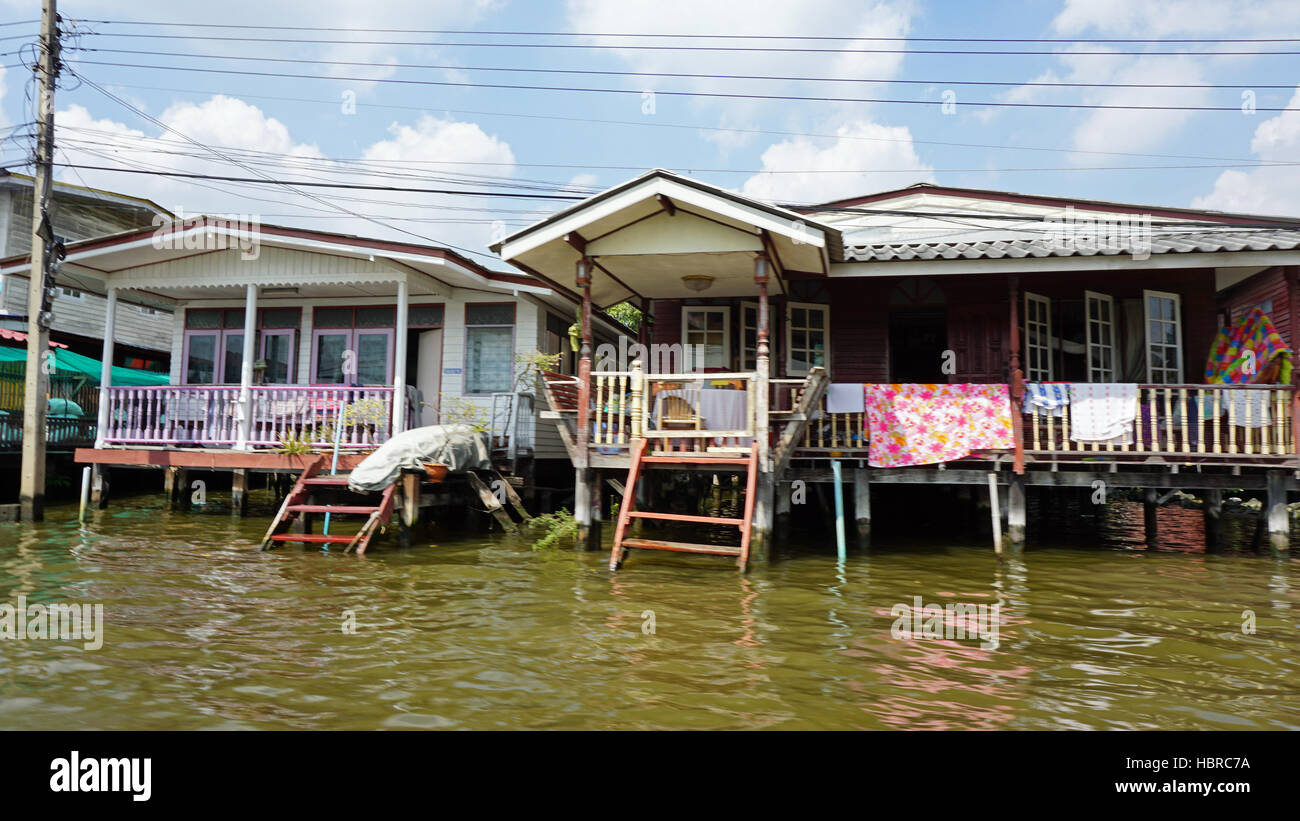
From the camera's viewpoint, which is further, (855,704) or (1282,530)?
(1282,530)

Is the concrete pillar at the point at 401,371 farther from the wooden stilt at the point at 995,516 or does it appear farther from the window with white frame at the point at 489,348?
the wooden stilt at the point at 995,516

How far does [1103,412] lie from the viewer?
10.0 m

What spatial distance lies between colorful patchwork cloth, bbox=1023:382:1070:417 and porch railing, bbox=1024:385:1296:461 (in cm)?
5

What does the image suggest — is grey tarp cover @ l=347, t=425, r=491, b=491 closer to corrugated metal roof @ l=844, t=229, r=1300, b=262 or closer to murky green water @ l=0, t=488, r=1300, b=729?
murky green water @ l=0, t=488, r=1300, b=729

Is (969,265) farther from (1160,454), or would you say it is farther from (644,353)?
(644,353)

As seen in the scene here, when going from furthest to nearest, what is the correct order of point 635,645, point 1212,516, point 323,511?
point 1212,516 < point 323,511 < point 635,645

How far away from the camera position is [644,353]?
1288 centimetres

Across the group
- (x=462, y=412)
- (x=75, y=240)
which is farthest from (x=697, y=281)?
(x=75, y=240)

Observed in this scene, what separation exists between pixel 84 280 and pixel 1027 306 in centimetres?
1626

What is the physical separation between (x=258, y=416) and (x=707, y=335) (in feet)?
23.8

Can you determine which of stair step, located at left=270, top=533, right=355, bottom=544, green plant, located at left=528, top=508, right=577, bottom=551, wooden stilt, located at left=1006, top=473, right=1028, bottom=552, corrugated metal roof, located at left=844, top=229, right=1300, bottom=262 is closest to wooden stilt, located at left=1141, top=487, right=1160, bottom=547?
wooden stilt, located at left=1006, top=473, right=1028, bottom=552

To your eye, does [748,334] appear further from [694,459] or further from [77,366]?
[77,366]
